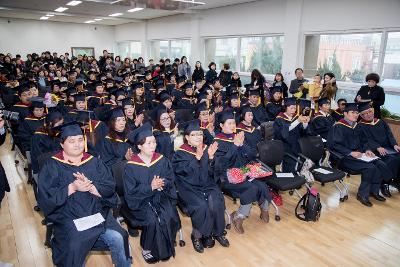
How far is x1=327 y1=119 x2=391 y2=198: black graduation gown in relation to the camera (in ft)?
15.0

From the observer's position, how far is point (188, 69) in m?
13.0

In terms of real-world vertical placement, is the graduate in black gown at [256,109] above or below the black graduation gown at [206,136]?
above

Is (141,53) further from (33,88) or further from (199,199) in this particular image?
(199,199)

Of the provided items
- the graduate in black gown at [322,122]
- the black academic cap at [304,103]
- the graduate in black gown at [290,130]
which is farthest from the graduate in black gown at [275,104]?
the graduate in black gown at [290,130]

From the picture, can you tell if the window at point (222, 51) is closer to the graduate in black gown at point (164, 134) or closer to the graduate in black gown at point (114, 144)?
the graduate in black gown at point (164, 134)

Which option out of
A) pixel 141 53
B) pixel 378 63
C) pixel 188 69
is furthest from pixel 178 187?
pixel 141 53

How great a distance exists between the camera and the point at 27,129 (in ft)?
16.0

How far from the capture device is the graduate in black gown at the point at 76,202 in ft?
8.53

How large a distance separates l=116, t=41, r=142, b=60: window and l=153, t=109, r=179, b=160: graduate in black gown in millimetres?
15718

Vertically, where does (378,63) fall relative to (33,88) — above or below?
above

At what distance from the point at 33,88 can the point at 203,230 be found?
4.86m

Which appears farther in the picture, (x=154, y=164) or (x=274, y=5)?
(x=274, y=5)

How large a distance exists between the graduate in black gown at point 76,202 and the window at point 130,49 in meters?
17.4

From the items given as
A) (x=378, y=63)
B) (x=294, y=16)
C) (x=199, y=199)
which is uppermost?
(x=294, y=16)
